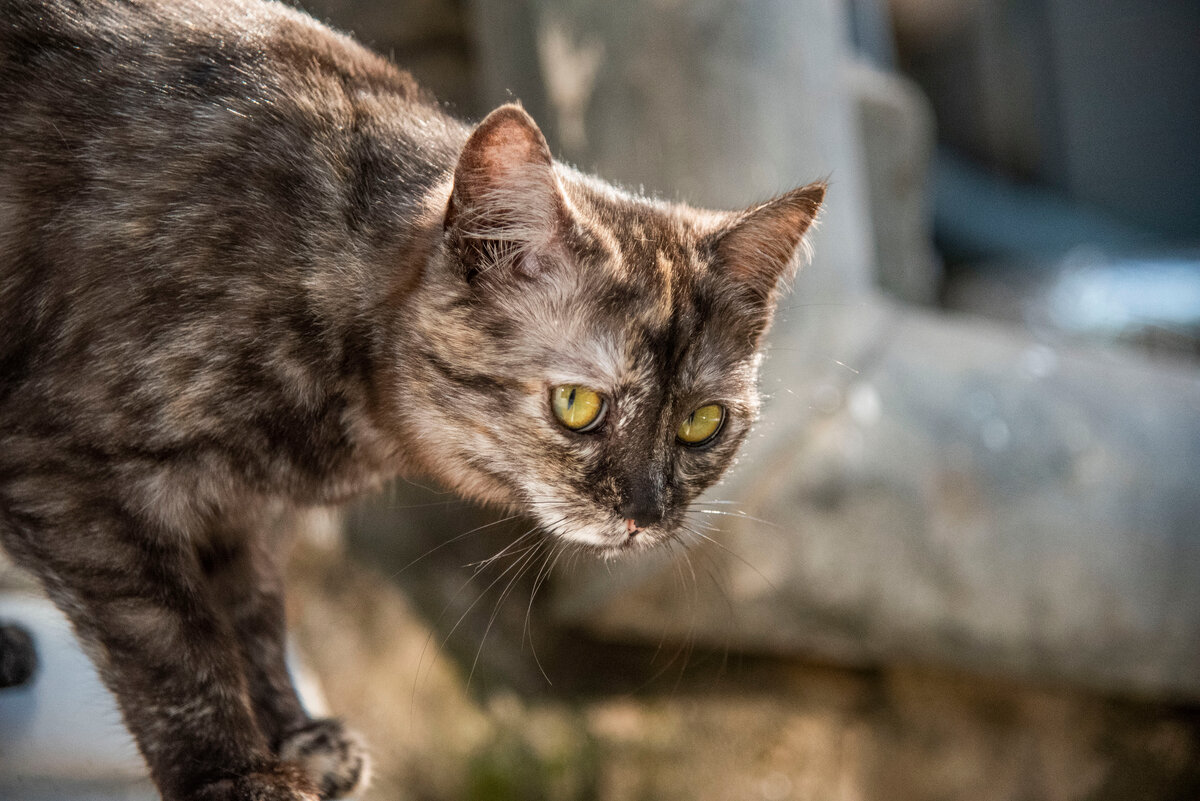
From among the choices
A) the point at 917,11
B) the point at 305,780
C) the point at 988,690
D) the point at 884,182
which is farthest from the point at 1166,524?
the point at 917,11

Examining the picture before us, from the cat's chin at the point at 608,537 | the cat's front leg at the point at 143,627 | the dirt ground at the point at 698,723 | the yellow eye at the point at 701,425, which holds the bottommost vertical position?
the dirt ground at the point at 698,723

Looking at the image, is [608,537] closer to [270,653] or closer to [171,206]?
[270,653]

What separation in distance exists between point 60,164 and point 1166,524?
3.69 metres

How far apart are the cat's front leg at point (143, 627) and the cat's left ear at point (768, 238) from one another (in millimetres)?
1033

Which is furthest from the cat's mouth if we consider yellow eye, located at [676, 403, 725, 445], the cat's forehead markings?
the cat's forehead markings

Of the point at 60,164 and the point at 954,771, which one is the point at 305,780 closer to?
the point at 60,164

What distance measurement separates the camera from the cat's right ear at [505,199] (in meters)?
1.52

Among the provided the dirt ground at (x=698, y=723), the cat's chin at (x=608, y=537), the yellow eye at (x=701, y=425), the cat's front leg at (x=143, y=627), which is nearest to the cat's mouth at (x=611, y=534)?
the cat's chin at (x=608, y=537)

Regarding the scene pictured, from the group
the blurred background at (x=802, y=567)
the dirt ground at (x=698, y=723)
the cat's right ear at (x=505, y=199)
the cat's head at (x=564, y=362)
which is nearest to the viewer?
the cat's right ear at (x=505, y=199)

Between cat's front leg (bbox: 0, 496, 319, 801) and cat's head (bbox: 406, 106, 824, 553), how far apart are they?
1.52ft

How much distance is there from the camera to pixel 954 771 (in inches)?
161

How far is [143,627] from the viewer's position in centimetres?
159

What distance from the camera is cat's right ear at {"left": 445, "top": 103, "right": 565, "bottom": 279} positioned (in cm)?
152

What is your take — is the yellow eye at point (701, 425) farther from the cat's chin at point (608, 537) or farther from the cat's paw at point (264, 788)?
the cat's paw at point (264, 788)
